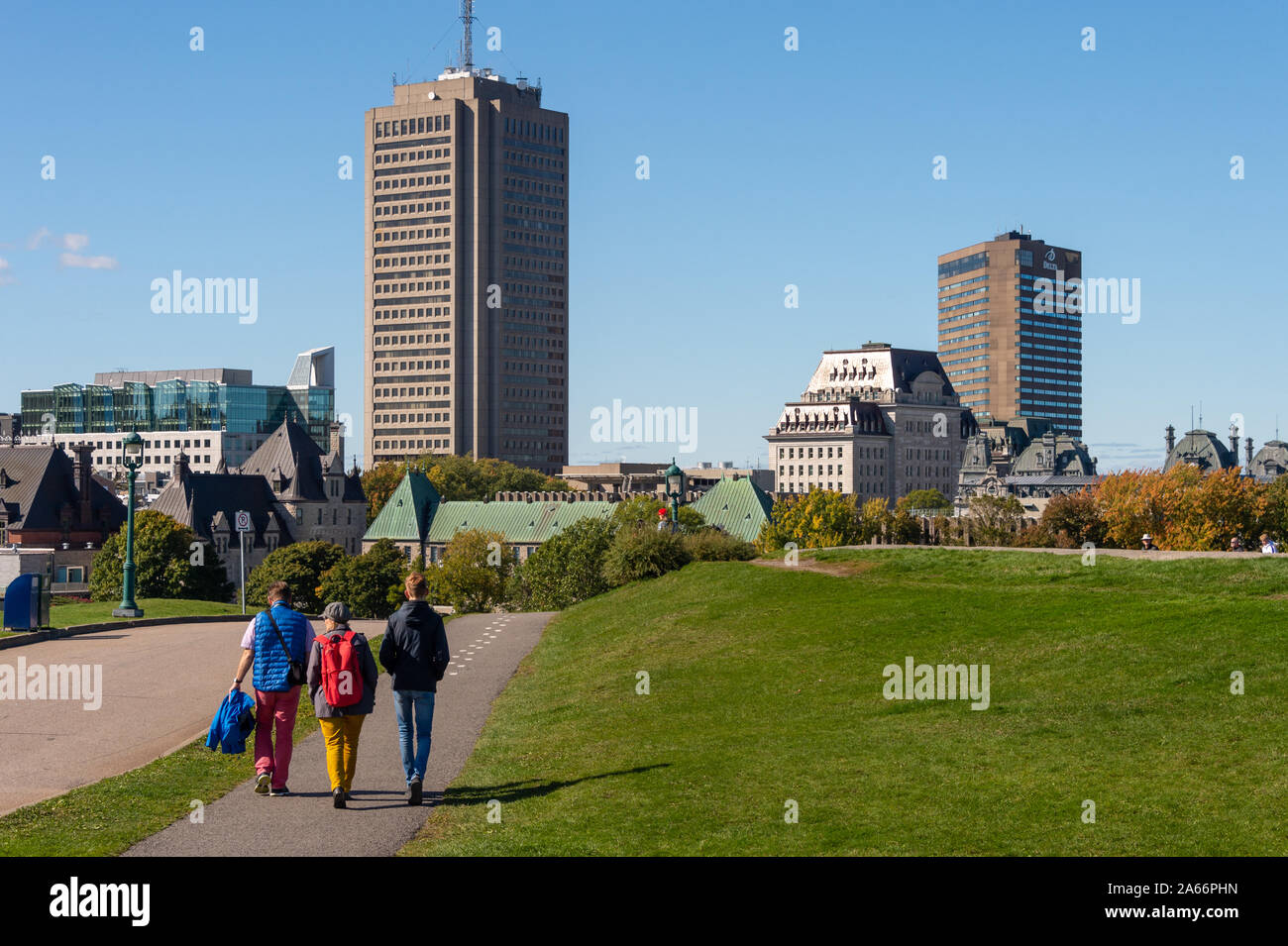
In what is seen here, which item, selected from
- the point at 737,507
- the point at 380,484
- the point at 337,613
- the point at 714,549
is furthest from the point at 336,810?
the point at 380,484

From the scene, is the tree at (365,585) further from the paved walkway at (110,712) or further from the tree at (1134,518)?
the paved walkway at (110,712)

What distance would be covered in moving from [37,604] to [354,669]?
85.7 ft

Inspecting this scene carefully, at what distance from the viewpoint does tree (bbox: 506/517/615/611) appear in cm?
5753

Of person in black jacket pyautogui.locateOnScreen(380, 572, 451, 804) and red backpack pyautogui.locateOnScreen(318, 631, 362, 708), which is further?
person in black jacket pyautogui.locateOnScreen(380, 572, 451, 804)

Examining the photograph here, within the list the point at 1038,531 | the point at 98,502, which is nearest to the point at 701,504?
the point at 1038,531

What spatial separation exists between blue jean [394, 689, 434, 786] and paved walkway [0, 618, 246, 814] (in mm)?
4688

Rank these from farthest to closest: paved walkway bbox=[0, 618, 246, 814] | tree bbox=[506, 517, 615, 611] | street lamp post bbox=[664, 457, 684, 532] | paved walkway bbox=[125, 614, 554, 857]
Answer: tree bbox=[506, 517, 615, 611] → street lamp post bbox=[664, 457, 684, 532] → paved walkway bbox=[0, 618, 246, 814] → paved walkway bbox=[125, 614, 554, 857]

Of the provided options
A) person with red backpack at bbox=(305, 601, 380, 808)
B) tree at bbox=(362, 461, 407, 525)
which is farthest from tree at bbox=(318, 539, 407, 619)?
person with red backpack at bbox=(305, 601, 380, 808)

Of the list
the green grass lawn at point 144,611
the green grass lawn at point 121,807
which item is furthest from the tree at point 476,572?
the green grass lawn at point 121,807

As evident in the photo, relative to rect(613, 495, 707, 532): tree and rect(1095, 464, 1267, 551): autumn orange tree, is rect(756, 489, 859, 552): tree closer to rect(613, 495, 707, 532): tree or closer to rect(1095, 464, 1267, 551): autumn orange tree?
rect(613, 495, 707, 532): tree

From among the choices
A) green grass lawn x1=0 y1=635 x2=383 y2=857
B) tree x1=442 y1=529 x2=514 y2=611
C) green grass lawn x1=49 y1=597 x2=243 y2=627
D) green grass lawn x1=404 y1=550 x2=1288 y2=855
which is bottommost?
tree x1=442 y1=529 x2=514 y2=611

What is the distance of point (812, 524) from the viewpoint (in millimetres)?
116188

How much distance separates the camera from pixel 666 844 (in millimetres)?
13812

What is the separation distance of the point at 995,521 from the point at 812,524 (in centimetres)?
2310
